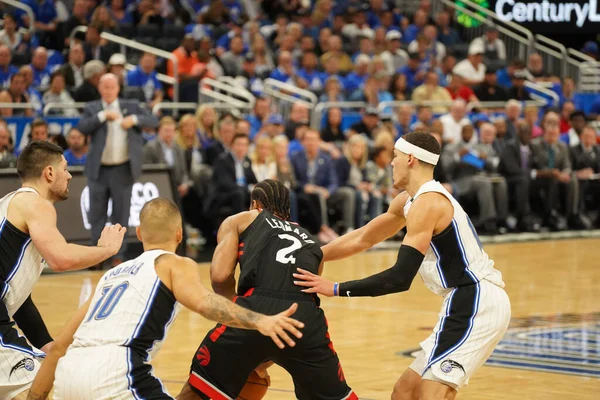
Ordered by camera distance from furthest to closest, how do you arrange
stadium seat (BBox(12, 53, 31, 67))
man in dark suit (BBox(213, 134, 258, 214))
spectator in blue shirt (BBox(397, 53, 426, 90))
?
spectator in blue shirt (BBox(397, 53, 426, 90))
stadium seat (BBox(12, 53, 31, 67))
man in dark suit (BBox(213, 134, 258, 214))

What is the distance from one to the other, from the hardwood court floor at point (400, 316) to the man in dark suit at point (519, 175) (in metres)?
1.48

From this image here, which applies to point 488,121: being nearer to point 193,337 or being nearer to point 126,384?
point 193,337

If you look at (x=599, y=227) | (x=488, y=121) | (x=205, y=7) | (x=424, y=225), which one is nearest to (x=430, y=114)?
(x=488, y=121)

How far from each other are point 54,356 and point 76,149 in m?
9.48

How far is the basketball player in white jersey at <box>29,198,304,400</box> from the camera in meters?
5.13

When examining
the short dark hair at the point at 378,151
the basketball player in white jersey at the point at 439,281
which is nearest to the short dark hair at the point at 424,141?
the basketball player in white jersey at the point at 439,281

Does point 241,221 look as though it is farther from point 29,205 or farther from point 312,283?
point 29,205

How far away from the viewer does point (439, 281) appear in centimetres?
625

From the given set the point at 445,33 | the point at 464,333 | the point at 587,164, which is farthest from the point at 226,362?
the point at 445,33

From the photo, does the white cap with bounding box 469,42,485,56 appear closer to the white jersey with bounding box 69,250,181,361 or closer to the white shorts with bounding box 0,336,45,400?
the white shorts with bounding box 0,336,45,400

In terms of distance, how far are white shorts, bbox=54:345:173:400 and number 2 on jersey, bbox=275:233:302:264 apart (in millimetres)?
1096

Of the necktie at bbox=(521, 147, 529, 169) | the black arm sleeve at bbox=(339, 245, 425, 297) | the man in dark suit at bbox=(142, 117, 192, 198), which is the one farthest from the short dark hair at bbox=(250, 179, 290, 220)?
the necktie at bbox=(521, 147, 529, 169)

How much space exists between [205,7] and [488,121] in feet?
18.9

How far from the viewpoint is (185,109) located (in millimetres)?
18203
